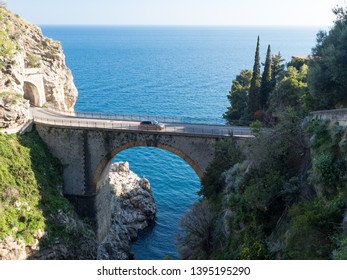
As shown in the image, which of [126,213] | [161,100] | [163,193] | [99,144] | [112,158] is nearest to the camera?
[99,144]

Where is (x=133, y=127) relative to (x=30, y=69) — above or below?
below

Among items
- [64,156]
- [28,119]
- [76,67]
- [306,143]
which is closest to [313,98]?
[306,143]

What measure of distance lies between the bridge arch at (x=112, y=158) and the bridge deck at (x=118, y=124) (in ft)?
4.75

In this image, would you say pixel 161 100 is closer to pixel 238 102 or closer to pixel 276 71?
pixel 238 102

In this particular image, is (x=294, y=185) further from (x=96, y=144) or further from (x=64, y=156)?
(x=64, y=156)

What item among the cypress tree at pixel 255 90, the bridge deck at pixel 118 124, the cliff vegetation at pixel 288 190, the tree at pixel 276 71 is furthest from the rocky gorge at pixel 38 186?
the tree at pixel 276 71

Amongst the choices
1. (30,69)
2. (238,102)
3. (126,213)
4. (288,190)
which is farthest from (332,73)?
(30,69)

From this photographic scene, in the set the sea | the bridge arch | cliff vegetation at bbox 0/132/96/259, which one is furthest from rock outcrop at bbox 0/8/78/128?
the sea

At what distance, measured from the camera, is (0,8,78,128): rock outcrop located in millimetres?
37906

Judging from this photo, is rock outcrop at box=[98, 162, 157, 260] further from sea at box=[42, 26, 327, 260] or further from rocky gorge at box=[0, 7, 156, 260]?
sea at box=[42, 26, 327, 260]

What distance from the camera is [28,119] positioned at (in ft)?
124

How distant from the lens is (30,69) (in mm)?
44312

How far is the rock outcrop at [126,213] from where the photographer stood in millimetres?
38438

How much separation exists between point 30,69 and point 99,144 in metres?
15.3
